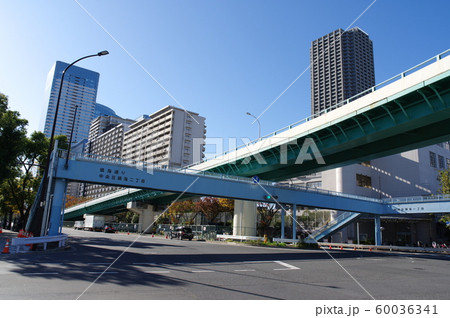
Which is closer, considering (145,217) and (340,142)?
(340,142)

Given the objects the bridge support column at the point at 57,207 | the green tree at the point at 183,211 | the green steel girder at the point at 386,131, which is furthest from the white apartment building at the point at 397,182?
the bridge support column at the point at 57,207

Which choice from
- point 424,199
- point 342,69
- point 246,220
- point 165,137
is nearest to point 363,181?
point 424,199

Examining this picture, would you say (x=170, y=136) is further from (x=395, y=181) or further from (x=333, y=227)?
(x=333, y=227)

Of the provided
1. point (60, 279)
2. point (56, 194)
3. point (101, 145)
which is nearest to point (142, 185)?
point (56, 194)

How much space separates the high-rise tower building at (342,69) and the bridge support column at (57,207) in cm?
17172

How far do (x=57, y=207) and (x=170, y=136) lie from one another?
276ft

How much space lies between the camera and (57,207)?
822 inches

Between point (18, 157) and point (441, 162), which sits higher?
point (441, 162)

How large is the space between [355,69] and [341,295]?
194 metres

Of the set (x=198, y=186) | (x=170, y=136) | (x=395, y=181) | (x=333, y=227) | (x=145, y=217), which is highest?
(x=170, y=136)

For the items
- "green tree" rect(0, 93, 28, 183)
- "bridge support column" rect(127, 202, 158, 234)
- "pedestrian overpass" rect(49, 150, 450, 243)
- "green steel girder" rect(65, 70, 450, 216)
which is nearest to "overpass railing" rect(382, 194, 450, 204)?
"pedestrian overpass" rect(49, 150, 450, 243)

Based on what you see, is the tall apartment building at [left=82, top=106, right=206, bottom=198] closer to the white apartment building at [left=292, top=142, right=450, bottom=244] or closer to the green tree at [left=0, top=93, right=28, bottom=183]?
the white apartment building at [left=292, top=142, right=450, bottom=244]

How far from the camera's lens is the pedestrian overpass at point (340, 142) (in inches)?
774

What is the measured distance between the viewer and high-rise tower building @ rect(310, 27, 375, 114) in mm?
178875
